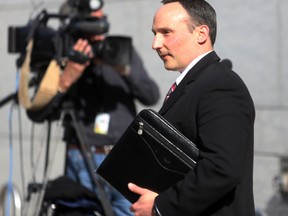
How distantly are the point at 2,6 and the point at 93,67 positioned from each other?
9.91 ft

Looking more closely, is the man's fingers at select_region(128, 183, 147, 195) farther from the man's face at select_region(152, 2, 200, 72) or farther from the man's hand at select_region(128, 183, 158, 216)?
the man's face at select_region(152, 2, 200, 72)

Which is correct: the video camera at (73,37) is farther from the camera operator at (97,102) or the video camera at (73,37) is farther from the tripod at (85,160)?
the tripod at (85,160)

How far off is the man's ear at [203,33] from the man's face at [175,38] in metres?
0.01

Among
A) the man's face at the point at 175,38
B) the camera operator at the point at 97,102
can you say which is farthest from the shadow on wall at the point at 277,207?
the man's face at the point at 175,38

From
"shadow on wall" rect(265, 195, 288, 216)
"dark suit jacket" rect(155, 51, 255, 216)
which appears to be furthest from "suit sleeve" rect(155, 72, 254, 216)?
"shadow on wall" rect(265, 195, 288, 216)

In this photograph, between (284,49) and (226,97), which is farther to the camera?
(284,49)

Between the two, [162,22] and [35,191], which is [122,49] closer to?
[35,191]

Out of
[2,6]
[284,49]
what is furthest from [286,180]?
[2,6]

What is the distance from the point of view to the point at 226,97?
245cm

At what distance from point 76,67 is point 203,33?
1.65 meters

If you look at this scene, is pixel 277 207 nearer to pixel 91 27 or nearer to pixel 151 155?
pixel 91 27

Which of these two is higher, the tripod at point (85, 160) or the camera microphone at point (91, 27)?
the camera microphone at point (91, 27)

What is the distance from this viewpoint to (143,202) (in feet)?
8.30

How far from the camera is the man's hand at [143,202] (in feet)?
8.23
